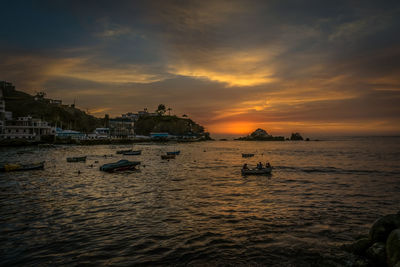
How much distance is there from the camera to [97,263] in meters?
11.3

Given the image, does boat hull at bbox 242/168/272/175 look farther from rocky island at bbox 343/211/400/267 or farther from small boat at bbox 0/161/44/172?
small boat at bbox 0/161/44/172

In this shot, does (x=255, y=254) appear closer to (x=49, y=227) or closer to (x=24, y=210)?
(x=49, y=227)

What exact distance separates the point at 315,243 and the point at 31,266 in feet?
48.9

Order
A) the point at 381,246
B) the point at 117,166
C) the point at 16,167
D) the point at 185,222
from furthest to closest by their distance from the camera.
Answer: the point at 117,166 < the point at 16,167 < the point at 185,222 < the point at 381,246

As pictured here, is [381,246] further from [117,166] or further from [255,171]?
[117,166]

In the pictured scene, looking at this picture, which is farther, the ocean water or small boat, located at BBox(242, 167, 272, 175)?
small boat, located at BBox(242, 167, 272, 175)

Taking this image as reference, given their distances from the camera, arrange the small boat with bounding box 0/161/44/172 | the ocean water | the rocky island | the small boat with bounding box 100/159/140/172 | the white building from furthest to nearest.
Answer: the white building, the small boat with bounding box 100/159/140/172, the small boat with bounding box 0/161/44/172, the ocean water, the rocky island

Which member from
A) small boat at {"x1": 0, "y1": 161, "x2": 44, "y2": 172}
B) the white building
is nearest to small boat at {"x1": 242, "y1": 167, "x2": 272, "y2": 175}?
small boat at {"x1": 0, "y1": 161, "x2": 44, "y2": 172}

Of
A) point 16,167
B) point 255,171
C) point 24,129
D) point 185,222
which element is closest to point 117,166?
point 16,167

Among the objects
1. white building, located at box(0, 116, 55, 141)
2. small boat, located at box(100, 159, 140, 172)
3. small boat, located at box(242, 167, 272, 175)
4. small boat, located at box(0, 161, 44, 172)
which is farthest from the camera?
white building, located at box(0, 116, 55, 141)

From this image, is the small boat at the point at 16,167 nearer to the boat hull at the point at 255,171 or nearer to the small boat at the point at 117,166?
the small boat at the point at 117,166

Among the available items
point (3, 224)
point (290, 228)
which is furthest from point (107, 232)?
point (290, 228)

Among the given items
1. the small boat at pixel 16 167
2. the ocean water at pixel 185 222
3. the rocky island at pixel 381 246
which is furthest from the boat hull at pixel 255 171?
the small boat at pixel 16 167

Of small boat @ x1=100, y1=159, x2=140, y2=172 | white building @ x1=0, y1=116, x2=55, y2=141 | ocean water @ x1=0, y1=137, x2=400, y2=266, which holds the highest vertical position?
white building @ x1=0, y1=116, x2=55, y2=141
